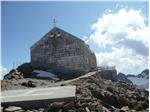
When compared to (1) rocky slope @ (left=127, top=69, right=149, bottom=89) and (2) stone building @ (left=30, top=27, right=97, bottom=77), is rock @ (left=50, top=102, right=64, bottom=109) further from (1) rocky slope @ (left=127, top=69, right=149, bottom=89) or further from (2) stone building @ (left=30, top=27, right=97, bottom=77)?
(2) stone building @ (left=30, top=27, right=97, bottom=77)

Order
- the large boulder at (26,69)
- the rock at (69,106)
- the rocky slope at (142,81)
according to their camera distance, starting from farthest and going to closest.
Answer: the rocky slope at (142,81) < the large boulder at (26,69) < the rock at (69,106)

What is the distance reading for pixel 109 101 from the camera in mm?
15000

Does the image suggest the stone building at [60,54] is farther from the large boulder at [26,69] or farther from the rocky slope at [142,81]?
the rocky slope at [142,81]

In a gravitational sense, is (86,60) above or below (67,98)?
above

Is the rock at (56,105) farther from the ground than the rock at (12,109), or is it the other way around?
the rock at (56,105)

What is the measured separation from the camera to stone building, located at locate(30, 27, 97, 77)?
3266cm

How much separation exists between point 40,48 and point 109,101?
20.6 m

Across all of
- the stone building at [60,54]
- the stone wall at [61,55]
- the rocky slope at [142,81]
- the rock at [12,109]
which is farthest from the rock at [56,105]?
the stone wall at [61,55]

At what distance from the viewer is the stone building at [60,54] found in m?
32.7

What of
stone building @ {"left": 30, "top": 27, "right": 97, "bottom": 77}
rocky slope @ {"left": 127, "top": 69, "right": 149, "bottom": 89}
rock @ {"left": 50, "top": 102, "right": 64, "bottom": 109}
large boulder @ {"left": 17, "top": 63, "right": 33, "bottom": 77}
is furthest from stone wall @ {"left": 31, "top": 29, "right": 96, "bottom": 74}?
rock @ {"left": 50, "top": 102, "right": 64, "bottom": 109}

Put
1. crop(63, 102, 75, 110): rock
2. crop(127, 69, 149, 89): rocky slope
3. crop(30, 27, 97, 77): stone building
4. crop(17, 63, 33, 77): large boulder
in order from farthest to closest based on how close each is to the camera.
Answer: crop(127, 69, 149, 89): rocky slope < crop(30, 27, 97, 77): stone building < crop(17, 63, 33, 77): large boulder < crop(63, 102, 75, 110): rock

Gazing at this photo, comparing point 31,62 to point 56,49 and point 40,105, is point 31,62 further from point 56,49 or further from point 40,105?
point 40,105

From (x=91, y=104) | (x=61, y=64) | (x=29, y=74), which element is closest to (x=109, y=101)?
(x=91, y=104)

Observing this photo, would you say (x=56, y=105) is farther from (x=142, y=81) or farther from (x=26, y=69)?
(x=142, y=81)
